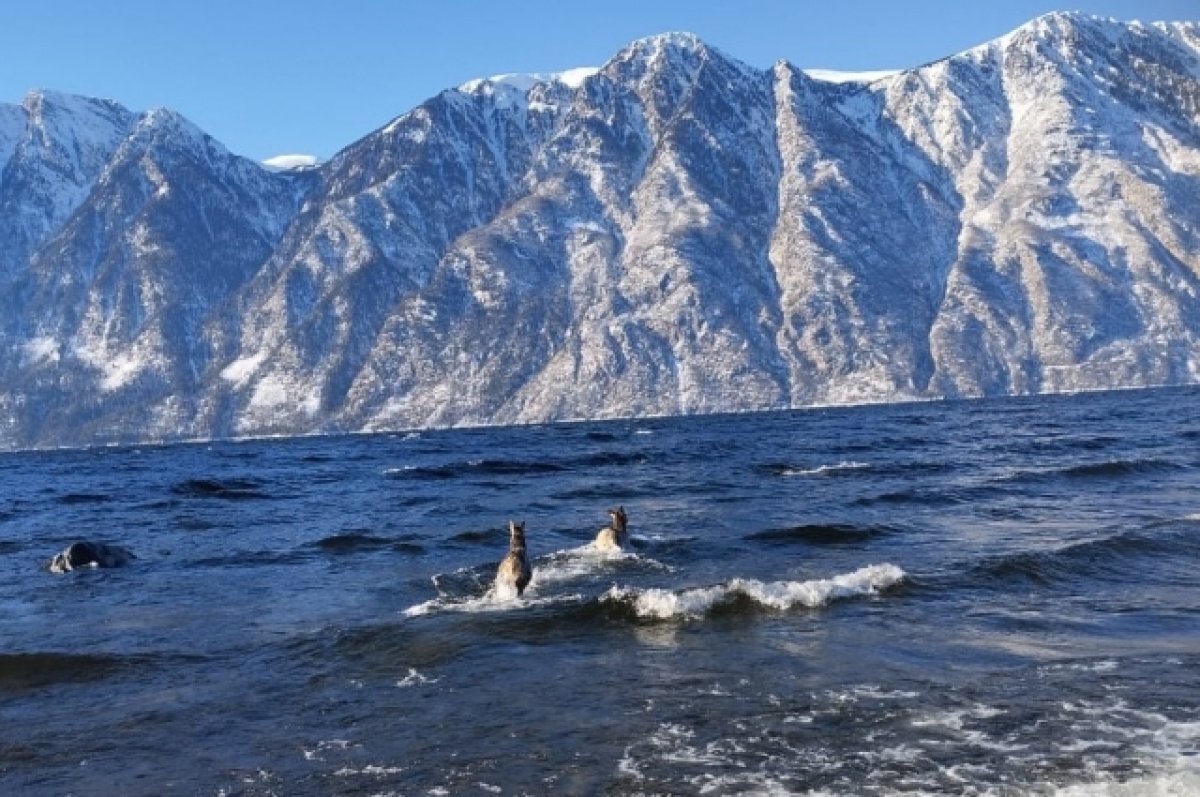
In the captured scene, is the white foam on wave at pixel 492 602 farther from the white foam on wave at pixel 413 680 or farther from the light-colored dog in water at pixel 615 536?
the light-colored dog in water at pixel 615 536

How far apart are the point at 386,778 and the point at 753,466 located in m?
55.3

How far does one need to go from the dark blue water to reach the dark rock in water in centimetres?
117

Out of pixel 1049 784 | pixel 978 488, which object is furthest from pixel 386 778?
pixel 978 488


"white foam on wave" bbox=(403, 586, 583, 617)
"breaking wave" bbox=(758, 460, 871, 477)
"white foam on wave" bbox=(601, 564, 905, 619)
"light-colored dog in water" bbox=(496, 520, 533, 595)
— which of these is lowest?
"breaking wave" bbox=(758, 460, 871, 477)

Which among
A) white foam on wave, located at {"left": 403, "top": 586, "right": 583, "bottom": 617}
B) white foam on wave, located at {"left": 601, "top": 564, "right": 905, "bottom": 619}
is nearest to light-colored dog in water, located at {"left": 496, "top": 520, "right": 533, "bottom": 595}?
white foam on wave, located at {"left": 403, "top": 586, "right": 583, "bottom": 617}

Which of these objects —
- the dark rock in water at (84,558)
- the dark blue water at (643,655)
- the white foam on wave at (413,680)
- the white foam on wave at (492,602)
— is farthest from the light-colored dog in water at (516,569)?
the dark rock in water at (84,558)

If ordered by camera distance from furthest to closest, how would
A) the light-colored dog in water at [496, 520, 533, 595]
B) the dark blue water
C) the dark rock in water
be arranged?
the dark rock in water < the light-colored dog in water at [496, 520, 533, 595] < the dark blue water

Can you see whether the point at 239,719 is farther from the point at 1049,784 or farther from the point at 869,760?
the point at 1049,784

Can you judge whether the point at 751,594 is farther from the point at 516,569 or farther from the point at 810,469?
the point at 810,469

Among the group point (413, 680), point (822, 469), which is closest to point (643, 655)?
point (413, 680)

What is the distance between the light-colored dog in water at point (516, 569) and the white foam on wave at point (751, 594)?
243cm

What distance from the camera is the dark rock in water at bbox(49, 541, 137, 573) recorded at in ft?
108

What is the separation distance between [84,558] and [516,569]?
17925 millimetres

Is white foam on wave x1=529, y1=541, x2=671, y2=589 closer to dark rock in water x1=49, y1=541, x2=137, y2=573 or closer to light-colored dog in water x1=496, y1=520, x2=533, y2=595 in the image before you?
light-colored dog in water x1=496, y1=520, x2=533, y2=595
